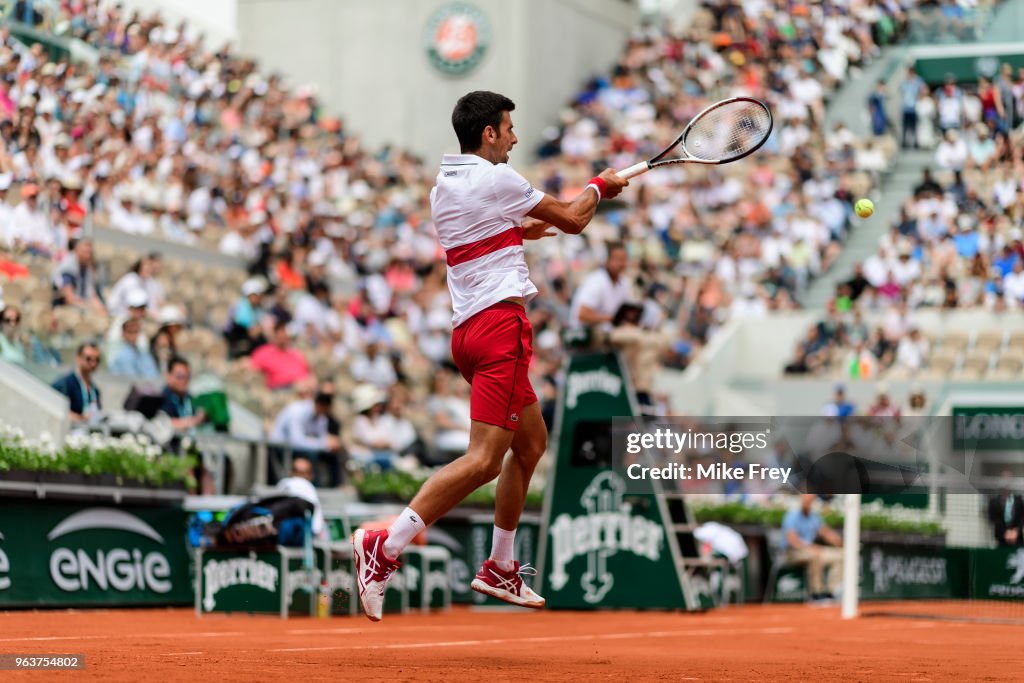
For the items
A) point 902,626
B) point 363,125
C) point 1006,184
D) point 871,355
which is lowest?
point 902,626

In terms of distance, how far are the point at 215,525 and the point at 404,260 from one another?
1427 cm

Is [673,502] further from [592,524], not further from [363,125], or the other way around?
[363,125]

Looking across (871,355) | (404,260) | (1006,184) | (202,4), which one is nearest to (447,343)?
(404,260)

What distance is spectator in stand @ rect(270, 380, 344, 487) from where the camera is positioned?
16766 millimetres

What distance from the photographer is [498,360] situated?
295 inches

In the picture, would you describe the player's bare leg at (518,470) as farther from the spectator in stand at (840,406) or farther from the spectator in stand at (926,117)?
the spectator in stand at (926,117)

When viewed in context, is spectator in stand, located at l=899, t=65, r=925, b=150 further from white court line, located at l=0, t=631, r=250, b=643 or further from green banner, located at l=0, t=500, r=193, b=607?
white court line, located at l=0, t=631, r=250, b=643

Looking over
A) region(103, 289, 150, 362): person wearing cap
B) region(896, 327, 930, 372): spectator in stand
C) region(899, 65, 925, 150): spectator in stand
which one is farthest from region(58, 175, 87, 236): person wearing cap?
region(899, 65, 925, 150): spectator in stand

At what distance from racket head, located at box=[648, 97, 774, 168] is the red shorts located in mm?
1571

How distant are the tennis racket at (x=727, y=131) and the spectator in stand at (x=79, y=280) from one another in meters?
8.57

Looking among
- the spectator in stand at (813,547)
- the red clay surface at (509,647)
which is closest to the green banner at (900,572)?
the spectator in stand at (813,547)

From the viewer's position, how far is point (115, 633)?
918cm

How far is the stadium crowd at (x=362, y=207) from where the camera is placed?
16500 millimetres

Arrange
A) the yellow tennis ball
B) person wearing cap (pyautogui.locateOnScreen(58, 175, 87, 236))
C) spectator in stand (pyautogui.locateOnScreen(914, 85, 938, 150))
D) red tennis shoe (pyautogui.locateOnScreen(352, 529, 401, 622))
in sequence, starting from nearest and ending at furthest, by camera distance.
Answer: red tennis shoe (pyautogui.locateOnScreen(352, 529, 401, 622)) → the yellow tennis ball → person wearing cap (pyautogui.locateOnScreen(58, 175, 87, 236)) → spectator in stand (pyautogui.locateOnScreen(914, 85, 938, 150))
